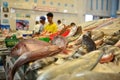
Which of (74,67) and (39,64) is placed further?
(39,64)

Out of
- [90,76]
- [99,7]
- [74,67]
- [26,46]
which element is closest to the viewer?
[90,76]

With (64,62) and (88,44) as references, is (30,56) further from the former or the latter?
(88,44)

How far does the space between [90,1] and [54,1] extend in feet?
8.14

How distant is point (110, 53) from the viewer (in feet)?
7.41

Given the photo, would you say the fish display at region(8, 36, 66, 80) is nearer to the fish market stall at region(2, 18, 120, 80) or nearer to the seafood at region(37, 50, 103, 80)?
the fish market stall at region(2, 18, 120, 80)

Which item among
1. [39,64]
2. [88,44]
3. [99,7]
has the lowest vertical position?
[39,64]

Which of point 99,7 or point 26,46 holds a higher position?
point 99,7

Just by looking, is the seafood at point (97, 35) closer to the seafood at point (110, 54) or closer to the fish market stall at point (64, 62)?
the fish market stall at point (64, 62)

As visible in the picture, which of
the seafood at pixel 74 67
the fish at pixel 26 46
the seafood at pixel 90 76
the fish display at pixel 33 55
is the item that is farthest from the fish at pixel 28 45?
the seafood at pixel 90 76

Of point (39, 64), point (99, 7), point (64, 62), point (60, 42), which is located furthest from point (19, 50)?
point (99, 7)

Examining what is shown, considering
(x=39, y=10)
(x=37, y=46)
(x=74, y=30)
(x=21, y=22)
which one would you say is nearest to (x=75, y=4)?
(x=39, y=10)

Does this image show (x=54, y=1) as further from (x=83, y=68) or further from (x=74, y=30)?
(x=83, y=68)

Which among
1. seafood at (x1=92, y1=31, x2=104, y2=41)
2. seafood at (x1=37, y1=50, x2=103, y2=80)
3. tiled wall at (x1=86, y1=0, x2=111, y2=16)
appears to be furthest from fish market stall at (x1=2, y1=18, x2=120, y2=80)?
tiled wall at (x1=86, y1=0, x2=111, y2=16)

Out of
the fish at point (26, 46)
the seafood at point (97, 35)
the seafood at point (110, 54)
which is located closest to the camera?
the seafood at point (110, 54)
